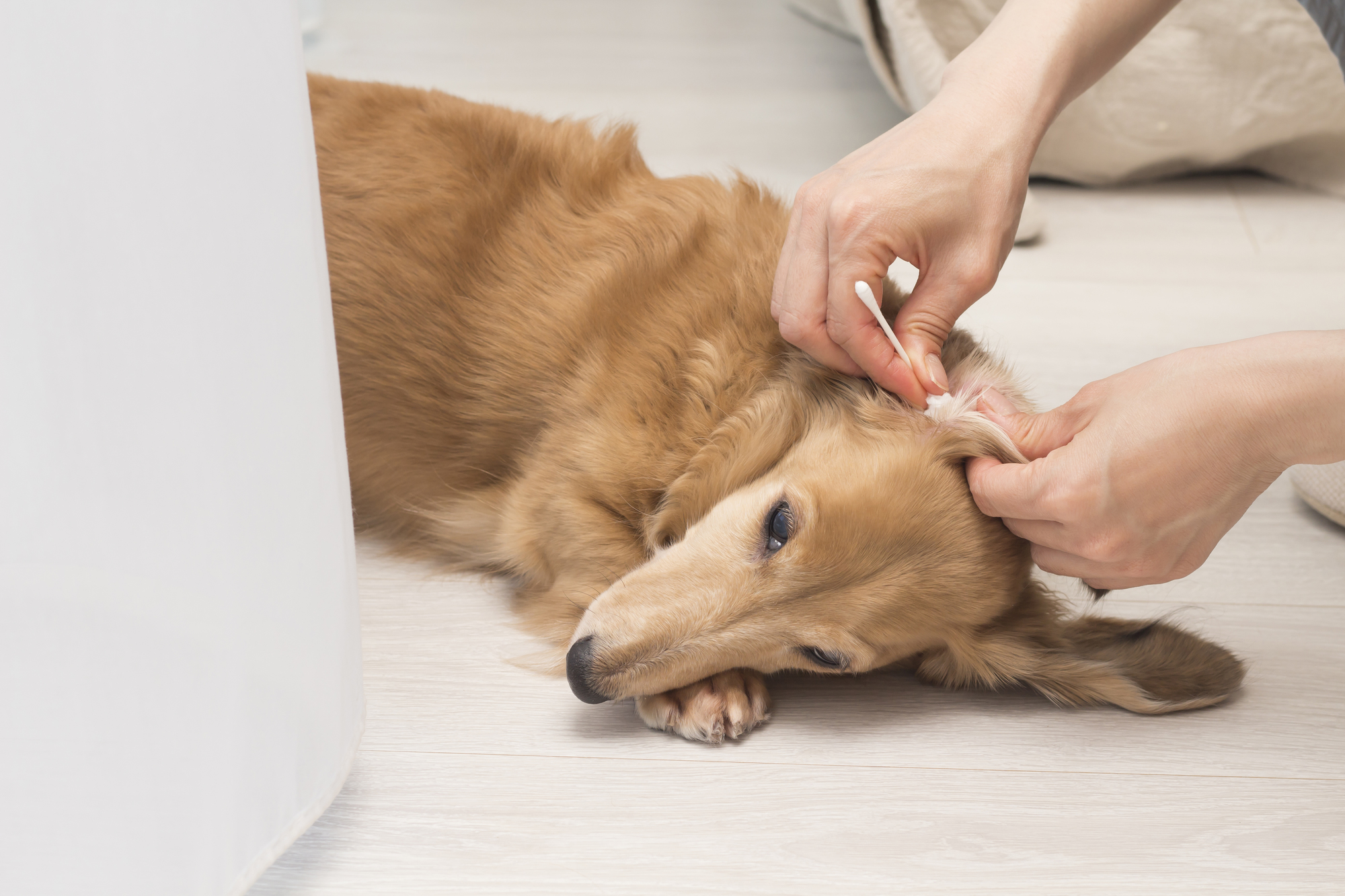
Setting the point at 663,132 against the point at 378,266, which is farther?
the point at 663,132

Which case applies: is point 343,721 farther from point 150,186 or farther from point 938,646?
point 938,646

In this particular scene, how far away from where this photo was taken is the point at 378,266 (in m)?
1.62

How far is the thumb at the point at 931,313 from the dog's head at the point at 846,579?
5cm

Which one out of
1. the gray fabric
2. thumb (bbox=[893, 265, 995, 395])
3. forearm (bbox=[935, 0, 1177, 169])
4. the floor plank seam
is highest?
the gray fabric

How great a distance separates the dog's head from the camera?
1.30m

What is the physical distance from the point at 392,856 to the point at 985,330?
161cm

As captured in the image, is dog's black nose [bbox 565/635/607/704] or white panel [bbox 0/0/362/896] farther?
dog's black nose [bbox 565/635/607/704]

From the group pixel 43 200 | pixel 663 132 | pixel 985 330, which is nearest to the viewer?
pixel 43 200

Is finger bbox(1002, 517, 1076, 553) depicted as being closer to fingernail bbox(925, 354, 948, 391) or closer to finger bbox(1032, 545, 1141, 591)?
finger bbox(1032, 545, 1141, 591)

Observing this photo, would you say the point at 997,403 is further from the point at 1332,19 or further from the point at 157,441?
the point at 157,441

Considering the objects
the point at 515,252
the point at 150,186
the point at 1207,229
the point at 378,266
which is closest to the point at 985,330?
the point at 1207,229

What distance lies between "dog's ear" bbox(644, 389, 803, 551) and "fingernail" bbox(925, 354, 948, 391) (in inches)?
7.2

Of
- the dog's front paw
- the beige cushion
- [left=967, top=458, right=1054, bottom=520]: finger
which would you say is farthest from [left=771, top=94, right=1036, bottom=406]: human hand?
the beige cushion

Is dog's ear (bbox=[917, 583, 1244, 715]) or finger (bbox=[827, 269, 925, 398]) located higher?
finger (bbox=[827, 269, 925, 398])
